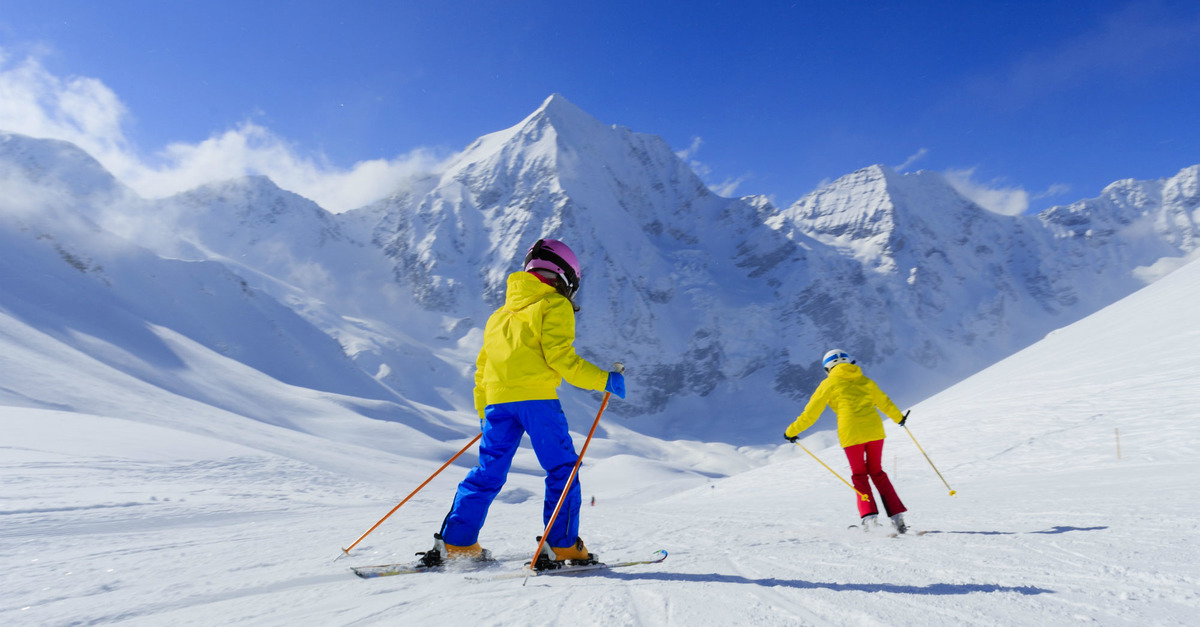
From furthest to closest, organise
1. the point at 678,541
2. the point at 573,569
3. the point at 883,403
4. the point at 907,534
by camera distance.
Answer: the point at 883,403 < the point at 907,534 < the point at 678,541 < the point at 573,569

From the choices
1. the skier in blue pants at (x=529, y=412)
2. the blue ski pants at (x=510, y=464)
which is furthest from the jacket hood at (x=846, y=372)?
the blue ski pants at (x=510, y=464)

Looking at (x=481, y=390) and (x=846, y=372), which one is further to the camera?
(x=846, y=372)

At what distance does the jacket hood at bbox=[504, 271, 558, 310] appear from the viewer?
3.28 metres

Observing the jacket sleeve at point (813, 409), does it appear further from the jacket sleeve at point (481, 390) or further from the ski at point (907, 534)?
the jacket sleeve at point (481, 390)

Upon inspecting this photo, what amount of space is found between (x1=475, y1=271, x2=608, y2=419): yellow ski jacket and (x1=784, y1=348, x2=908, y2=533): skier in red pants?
236 centimetres

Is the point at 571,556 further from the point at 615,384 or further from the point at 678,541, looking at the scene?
the point at 678,541

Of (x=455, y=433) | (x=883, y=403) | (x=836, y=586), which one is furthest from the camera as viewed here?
(x=455, y=433)

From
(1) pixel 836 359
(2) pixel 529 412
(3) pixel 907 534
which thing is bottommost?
(3) pixel 907 534

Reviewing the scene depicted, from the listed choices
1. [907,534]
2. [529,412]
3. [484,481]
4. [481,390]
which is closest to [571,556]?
[484,481]

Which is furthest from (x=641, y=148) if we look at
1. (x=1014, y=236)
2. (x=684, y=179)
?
(x=1014, y=236)

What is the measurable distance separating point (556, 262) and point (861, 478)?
3.19m

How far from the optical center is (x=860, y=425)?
4.78 meters

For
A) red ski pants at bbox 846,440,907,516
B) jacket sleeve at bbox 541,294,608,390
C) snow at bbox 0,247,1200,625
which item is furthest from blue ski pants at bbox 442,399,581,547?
red ski pants at bbox 846,440,907,516

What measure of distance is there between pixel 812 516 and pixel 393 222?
419ft
